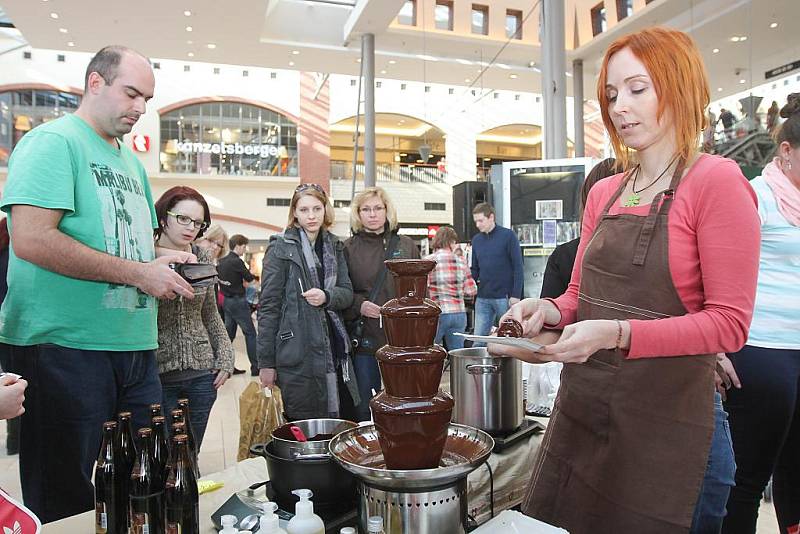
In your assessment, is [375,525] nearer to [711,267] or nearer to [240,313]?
[711,267]

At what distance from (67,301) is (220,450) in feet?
8.90

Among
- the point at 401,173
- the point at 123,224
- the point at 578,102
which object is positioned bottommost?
the point at 123,224

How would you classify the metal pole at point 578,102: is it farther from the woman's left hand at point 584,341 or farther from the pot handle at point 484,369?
the woman's left hand at point 584,341

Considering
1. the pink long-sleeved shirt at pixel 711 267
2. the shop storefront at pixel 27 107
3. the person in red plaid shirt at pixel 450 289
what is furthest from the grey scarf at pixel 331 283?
the shop storefront at pixel 27 107

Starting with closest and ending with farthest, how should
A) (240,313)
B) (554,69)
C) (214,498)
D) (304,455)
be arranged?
1. (304,455)
2. (214,498)
3. (240,313)
4. (554,69)

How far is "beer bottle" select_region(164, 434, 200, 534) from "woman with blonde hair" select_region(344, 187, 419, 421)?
1957mm

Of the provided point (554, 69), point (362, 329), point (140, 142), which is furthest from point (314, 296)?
point (140, 142)

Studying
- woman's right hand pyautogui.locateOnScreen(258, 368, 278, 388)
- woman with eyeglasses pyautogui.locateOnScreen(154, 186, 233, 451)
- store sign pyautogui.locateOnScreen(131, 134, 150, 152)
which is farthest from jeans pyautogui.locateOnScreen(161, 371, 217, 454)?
store sign pyautogui.locateOnScreen(131, 134, 150, 152)

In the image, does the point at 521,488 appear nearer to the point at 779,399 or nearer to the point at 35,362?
the point at 779,399

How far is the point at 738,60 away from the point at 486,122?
1359 centimetres

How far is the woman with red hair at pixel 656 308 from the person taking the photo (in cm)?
113

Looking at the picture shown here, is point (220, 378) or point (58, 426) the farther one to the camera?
point (220, 378)

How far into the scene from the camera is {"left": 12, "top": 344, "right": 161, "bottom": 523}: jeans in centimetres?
164

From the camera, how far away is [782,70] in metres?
7.74
